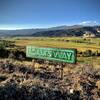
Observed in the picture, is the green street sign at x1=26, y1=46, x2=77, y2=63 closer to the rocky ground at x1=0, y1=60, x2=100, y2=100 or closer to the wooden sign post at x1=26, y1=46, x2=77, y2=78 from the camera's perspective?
the wooden sign post at x1=26, y1=46, x2=77, y2=78

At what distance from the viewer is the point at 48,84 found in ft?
47.5

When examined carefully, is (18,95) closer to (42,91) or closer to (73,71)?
(42,91)

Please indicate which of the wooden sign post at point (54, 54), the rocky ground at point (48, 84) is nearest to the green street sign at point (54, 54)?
the wooden sign post at point (54, 54)

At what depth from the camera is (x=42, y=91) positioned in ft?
43.5

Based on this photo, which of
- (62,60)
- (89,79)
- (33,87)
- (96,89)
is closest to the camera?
(33,87)

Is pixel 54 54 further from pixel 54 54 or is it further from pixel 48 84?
pixel 48 84

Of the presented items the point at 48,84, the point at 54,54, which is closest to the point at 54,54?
the point at 54,54

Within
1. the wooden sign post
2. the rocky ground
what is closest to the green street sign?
the wooden sign post

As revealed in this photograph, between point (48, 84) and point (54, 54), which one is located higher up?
point (54, 54)

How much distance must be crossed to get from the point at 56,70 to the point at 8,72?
3833 mm

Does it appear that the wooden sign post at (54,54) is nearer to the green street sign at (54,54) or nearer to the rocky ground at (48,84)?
the green street sign at (54,54)

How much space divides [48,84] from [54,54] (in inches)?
225

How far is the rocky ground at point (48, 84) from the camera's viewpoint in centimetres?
1285

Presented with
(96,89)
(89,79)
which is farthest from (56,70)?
(96,89)
